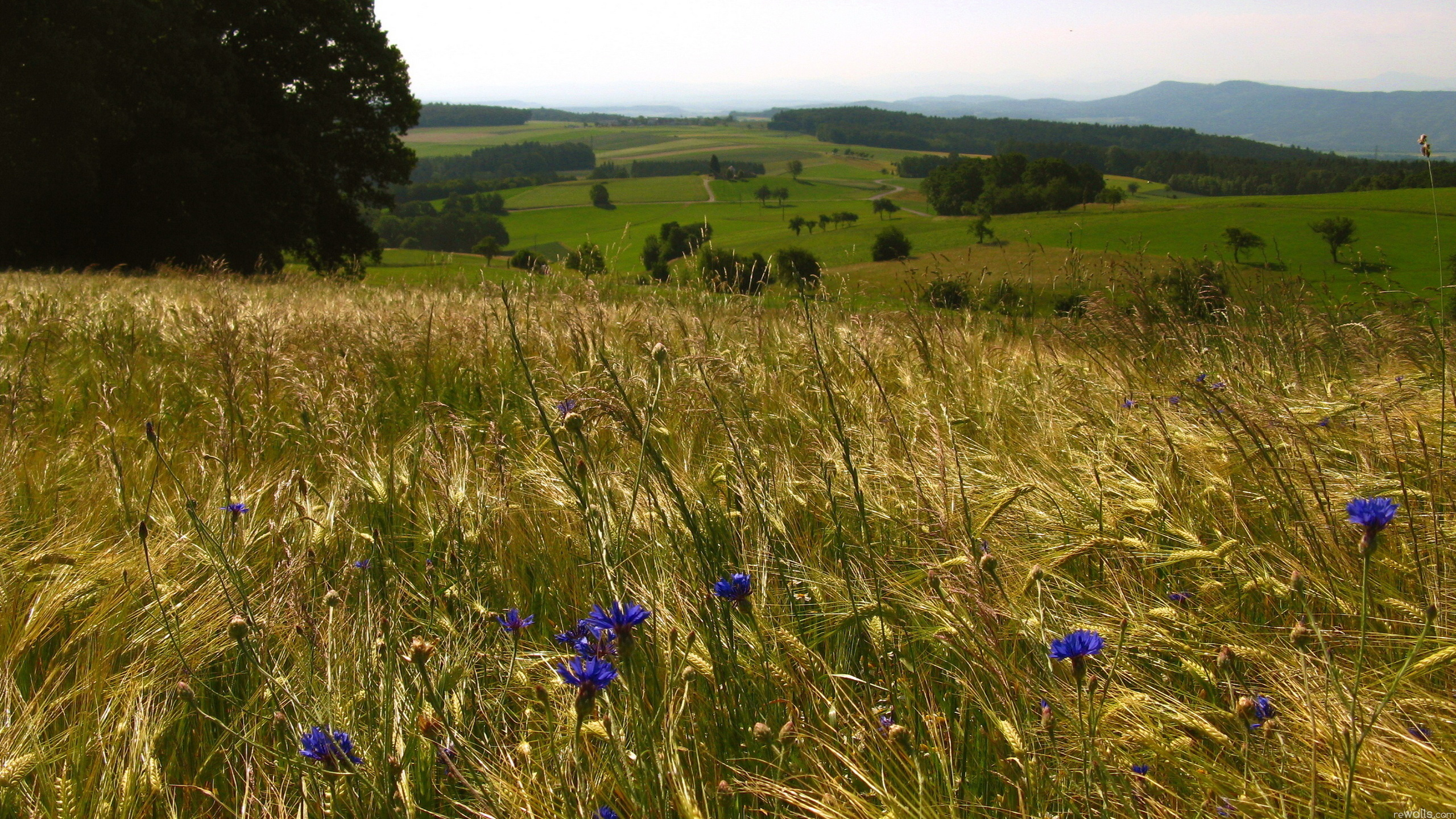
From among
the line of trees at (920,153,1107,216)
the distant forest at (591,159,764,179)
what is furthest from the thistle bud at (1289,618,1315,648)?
the distant forest at (591,159,764,179)

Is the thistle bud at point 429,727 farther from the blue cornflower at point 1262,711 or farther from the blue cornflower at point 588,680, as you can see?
the blue cornflower at point 1262,711

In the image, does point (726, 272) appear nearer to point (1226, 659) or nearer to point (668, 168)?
point (1226, 659)

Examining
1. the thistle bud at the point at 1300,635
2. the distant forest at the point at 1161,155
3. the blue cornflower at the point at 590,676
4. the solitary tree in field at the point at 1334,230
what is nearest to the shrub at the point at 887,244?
the solitary tree in field at the point at 1334,230

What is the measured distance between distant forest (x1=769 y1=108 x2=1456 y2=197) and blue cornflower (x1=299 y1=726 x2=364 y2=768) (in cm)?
5161

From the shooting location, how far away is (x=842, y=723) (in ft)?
4.14

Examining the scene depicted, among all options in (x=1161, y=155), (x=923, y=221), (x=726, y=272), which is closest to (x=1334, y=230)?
(x=726, y=272)

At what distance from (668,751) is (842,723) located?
0.32 meters

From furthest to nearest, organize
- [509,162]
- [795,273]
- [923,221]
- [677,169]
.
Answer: [509,162] → [677,169] → [923,221] → [795,273]

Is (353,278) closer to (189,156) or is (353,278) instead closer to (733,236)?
(189,156)

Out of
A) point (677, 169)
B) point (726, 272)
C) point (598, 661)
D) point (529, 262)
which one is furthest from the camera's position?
point (677, 169)

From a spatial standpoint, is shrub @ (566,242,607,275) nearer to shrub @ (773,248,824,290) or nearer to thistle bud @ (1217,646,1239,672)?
shrub @ (773,248,824,290)

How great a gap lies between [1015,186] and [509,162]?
316ft

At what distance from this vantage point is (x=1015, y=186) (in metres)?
71.9

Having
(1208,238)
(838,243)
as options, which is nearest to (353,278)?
(1208,238)
